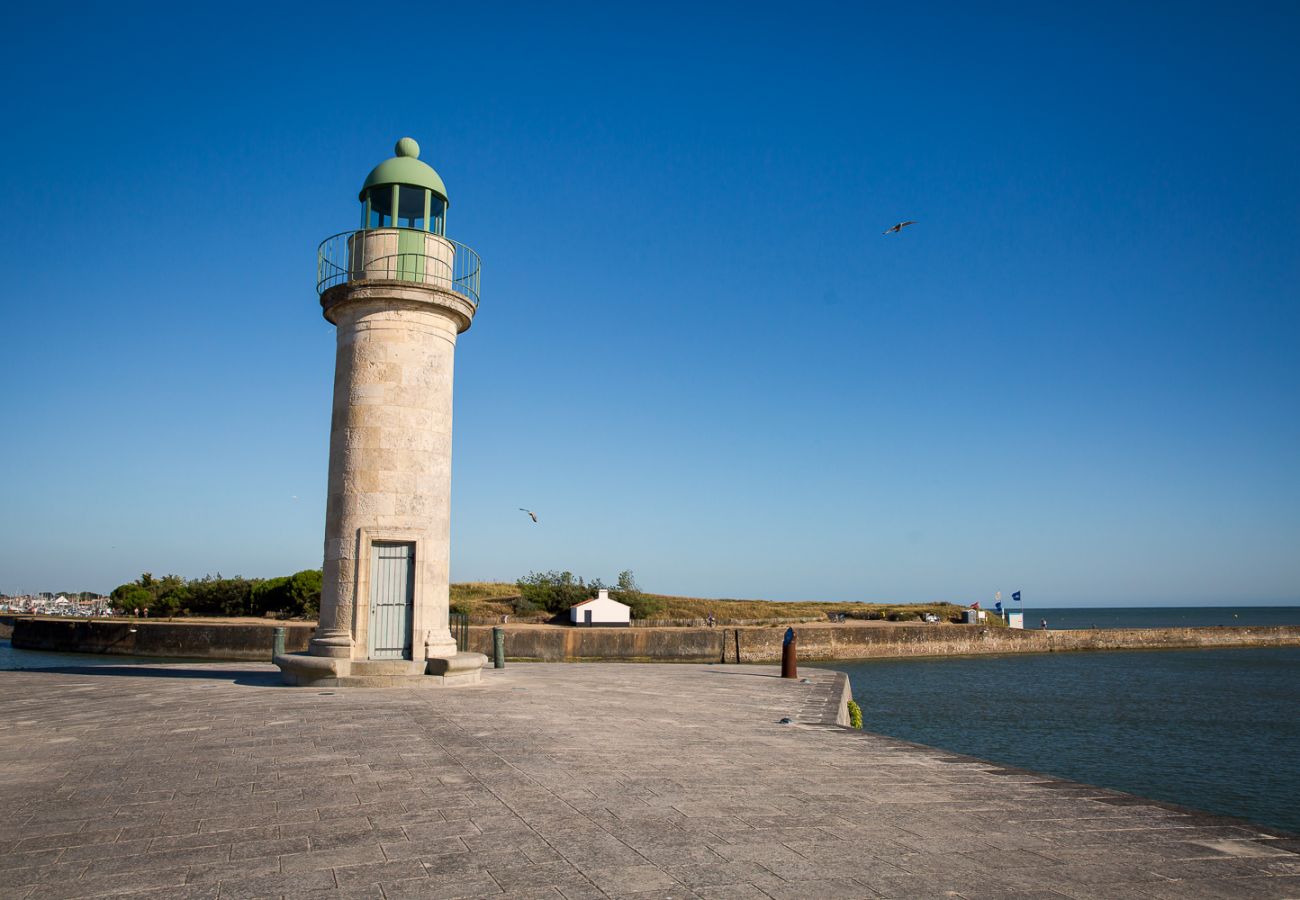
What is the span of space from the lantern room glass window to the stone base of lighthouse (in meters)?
1.32

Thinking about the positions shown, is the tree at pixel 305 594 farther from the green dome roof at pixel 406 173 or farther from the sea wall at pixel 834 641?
the green dome roof at pixel 406 173

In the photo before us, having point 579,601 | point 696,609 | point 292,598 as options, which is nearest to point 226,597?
point 292,598

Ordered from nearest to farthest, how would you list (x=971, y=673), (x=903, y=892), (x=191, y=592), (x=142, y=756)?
(x=903, y=892), (x=142, y=756), (x=971, y=673), (x=191, y=592)

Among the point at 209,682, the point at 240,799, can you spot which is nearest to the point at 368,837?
the point at 240,799

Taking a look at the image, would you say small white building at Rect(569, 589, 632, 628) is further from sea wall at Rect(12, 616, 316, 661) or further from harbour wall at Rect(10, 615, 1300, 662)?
sea wall at Rect(12, 616, 316, 661)

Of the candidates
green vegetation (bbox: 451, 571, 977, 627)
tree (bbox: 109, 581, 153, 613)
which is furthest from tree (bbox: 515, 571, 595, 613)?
tree (bbox: 109, 581, 153, 613)

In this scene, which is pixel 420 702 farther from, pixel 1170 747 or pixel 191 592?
pixel 191 592

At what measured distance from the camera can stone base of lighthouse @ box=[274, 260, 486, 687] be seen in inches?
543

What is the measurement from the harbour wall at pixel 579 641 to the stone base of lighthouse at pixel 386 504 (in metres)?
16.3

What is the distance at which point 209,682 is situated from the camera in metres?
14.3

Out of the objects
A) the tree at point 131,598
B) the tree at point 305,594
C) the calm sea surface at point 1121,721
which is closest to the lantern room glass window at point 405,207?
the calm sea surface at point 1121,721

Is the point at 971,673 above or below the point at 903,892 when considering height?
below

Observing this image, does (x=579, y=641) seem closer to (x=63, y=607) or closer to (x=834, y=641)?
(x=834, y=641)

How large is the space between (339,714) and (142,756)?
2679 mm
